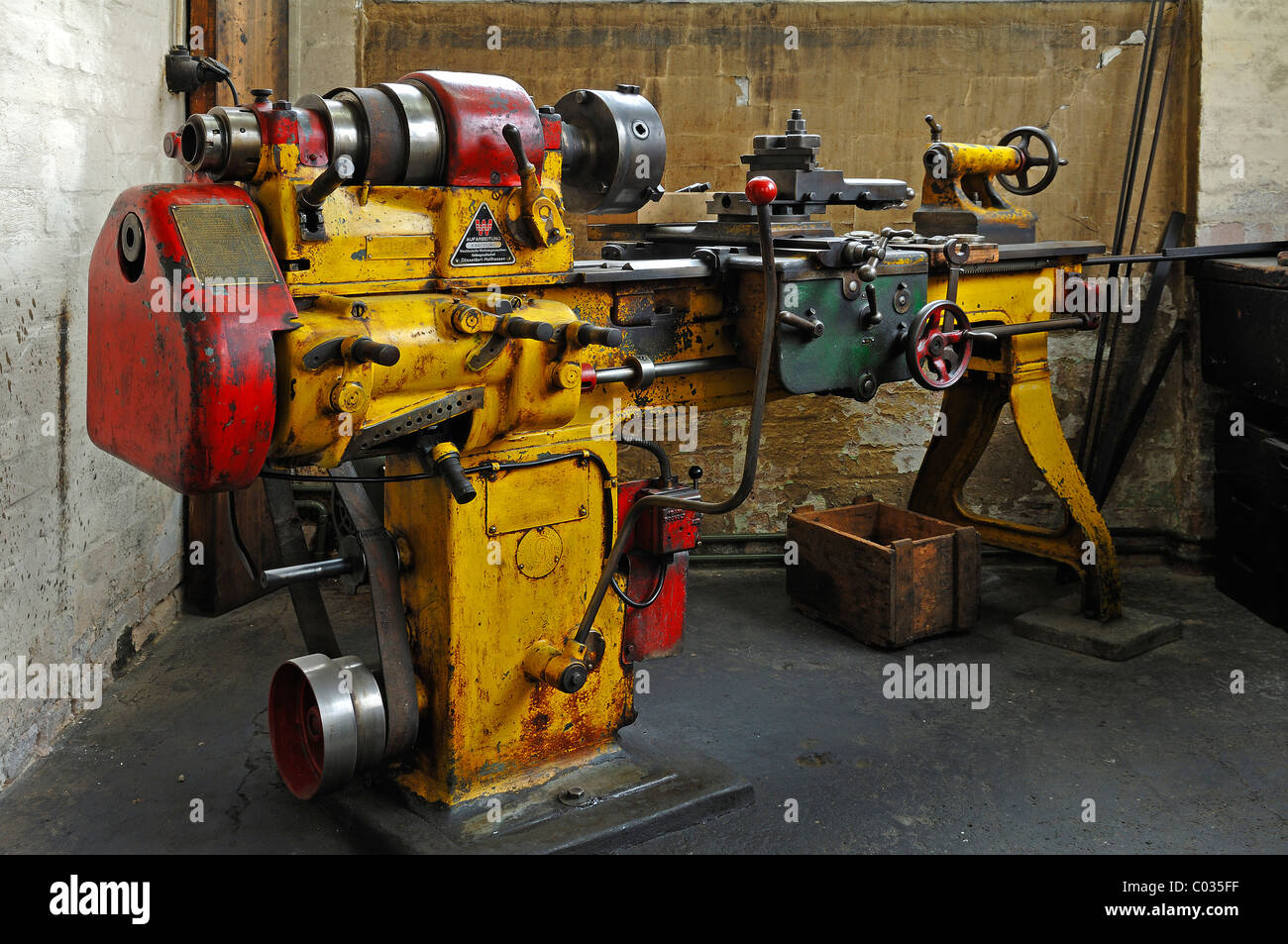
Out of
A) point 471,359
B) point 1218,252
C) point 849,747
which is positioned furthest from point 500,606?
point 1218,252

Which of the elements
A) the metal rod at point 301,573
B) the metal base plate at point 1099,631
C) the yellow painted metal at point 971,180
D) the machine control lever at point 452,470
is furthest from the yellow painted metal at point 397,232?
the metal base plate at point 1099,631

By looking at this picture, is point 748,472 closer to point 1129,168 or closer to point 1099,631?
point 1099,631

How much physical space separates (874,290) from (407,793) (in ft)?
4.77

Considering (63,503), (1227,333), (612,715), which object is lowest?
(612,715)

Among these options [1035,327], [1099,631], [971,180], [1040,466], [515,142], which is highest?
[971,180]

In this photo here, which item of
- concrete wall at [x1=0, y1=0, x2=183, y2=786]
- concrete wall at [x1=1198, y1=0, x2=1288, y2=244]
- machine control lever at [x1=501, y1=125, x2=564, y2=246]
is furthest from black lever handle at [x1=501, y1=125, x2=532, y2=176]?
concrete wall at [x1=1198, y1=0, x2=1288, y2=244]

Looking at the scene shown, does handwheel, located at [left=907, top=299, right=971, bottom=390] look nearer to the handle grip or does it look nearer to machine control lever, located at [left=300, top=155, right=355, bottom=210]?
the handle grip

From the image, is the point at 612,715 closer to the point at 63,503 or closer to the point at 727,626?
Result: the point at 727,626

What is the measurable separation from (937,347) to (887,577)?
840 millimetres

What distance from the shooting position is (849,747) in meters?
2.86

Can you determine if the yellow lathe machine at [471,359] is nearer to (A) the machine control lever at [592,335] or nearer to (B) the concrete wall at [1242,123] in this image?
(A) the machine control lever at [592,335]

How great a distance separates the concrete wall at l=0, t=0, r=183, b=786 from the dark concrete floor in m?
0.21
